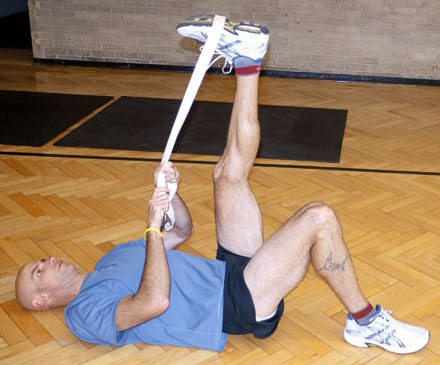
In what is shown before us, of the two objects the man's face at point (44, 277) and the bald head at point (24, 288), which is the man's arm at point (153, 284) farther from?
the bald head at point (24, 288)

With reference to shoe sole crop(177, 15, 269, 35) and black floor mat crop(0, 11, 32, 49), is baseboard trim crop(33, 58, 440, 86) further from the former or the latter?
shoe sole crop(177, 15, 269, 35)

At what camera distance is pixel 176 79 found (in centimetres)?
642

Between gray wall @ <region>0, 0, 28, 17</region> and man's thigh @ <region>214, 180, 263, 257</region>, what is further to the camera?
gray wall @ <region>0, 0, 28, 17</region>

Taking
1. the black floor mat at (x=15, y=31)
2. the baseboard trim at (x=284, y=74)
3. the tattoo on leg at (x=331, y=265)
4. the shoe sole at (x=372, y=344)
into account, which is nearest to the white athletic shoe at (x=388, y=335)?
the shoe sole at (x=372, y=344)

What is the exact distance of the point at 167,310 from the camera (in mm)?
2092

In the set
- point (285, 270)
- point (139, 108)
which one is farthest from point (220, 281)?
point (139, 108)

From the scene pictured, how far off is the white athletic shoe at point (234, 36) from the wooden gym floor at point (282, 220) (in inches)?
39.7

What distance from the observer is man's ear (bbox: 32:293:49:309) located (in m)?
2.30

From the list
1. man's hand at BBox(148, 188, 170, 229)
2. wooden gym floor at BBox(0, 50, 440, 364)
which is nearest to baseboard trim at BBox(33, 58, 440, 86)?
wooden gym floor at BBox(0, 50, 440, 364)

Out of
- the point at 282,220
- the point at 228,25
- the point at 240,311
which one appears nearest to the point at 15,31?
the point at 282,220

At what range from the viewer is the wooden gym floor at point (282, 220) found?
2.26m

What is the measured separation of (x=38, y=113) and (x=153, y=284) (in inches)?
140

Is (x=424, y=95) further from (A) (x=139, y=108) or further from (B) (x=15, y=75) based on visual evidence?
(B) (x=15, y=75)

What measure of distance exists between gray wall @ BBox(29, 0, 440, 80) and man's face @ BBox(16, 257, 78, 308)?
183 inches
